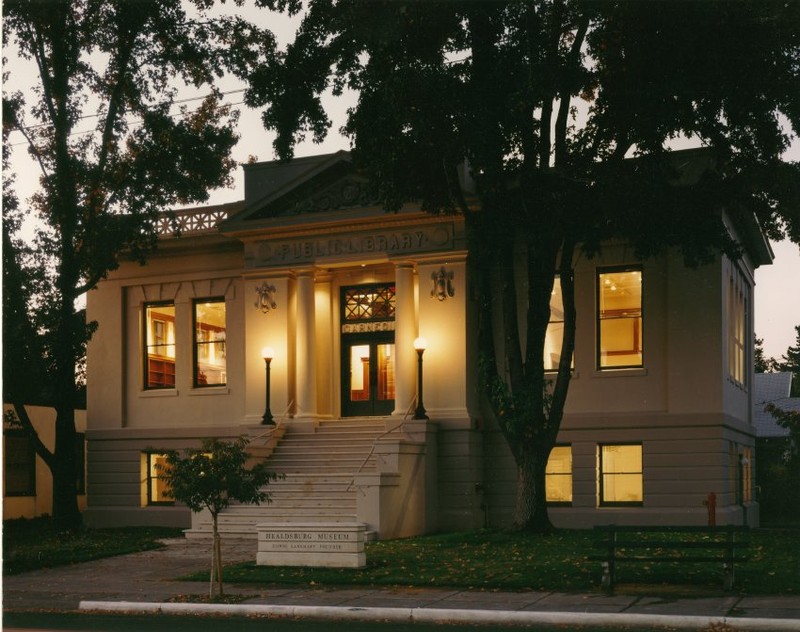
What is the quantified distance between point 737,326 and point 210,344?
14763 mm

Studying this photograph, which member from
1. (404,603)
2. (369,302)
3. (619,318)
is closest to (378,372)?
(369,302)

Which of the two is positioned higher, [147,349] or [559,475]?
[147,349]

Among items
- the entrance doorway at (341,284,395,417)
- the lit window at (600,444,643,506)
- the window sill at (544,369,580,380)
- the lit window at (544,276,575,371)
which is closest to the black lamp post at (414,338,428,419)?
the entrance doorway at (341,284,395,417)

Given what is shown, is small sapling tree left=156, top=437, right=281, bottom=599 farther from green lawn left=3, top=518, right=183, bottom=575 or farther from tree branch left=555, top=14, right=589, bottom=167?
tree branch left=555, top=14, right=589, bottom=167

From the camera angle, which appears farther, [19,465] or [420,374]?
[19,465]

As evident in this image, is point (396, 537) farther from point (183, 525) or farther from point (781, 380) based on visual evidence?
point (781, 380)

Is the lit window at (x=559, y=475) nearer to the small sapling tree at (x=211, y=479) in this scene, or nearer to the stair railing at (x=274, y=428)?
the stair railing at (x=274, y=428)

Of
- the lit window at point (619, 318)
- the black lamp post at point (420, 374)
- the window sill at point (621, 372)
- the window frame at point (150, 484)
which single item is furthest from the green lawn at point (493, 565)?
the window frame at point (150, 484)

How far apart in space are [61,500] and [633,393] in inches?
567

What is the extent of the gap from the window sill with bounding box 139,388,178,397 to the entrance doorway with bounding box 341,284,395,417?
16.8ft

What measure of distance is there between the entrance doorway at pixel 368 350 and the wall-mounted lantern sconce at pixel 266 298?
202 cm

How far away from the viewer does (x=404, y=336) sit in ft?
91.8

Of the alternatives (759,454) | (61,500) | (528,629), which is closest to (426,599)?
(528,629)

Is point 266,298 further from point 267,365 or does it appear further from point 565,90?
point 565,90
